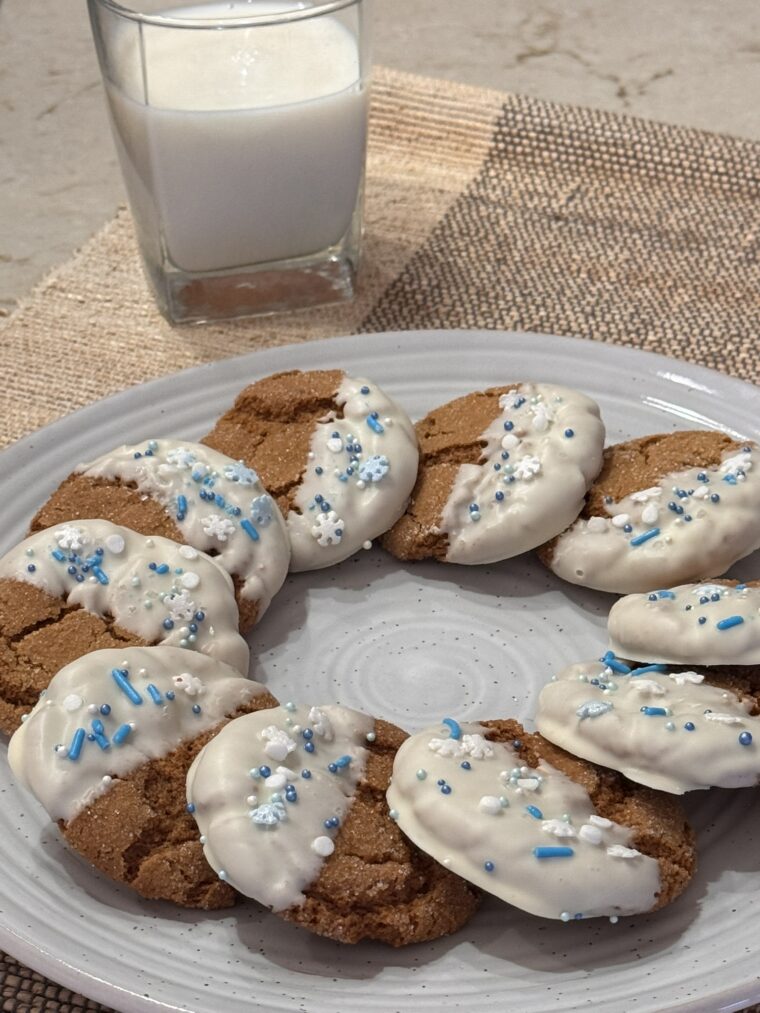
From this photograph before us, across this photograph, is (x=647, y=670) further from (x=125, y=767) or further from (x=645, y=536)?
(x=125, y=767)

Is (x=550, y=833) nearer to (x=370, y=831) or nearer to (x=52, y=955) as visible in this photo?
(x=370, y=831)

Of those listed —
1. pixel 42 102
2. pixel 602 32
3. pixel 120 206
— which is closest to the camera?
pixel 120 206

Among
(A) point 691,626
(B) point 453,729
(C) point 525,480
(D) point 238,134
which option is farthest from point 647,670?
(D) point 238,134

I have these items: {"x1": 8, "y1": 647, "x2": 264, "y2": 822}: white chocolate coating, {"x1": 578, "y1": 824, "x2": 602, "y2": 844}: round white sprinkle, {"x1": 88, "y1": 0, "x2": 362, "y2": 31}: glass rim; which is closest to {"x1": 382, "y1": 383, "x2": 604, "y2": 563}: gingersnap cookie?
{"x1": 8, "y1": 647, "x2": 264, "y2": 822}: white chocolate coating

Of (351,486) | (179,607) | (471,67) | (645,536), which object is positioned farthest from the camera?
(471,67)

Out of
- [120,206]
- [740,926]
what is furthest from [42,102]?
[740,926]

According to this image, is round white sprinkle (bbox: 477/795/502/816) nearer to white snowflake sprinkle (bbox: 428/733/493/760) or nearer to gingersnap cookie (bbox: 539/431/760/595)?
white snowflake sprinkle (bbox: 428/733/493/760)
